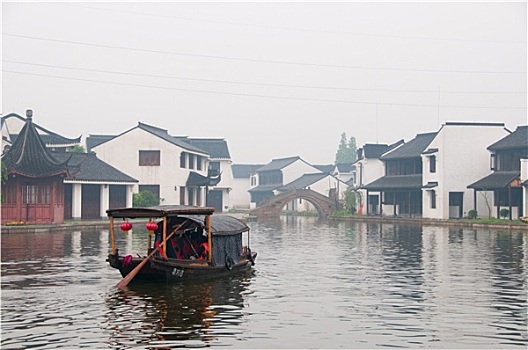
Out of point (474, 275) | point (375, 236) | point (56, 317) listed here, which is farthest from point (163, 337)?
point (375, 236)

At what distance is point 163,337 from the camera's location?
14.3 m

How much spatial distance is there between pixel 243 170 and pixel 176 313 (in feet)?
331

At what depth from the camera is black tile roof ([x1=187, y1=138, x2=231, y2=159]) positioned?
83.6 m

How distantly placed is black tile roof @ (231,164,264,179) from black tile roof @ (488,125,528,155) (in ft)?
188

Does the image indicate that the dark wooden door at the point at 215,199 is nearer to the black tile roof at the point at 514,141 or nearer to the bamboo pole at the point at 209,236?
the black tile roof at the point at 514,141

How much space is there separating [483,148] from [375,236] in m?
20.5

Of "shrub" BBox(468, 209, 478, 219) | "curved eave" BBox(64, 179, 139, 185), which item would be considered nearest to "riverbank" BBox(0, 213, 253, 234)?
"curved eave" BBox(64, 179, 139, 185)

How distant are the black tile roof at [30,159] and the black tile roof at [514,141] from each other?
3004 centimetres

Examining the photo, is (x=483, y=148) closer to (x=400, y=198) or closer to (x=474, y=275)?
(x=400, y=198)

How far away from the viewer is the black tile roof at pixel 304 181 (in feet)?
313

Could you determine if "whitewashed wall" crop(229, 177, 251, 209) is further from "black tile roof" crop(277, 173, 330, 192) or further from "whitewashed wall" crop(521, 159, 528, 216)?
"whitewashed wall" crop(521, 159, 528, 216)

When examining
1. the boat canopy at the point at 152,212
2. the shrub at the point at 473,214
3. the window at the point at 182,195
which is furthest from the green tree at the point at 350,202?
the boat canopy at the point at 152,212

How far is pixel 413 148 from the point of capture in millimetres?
70125

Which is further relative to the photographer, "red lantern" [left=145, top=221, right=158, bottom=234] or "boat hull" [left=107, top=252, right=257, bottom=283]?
"red lantern" [left=145, top=221, right=158, bottom=234]
